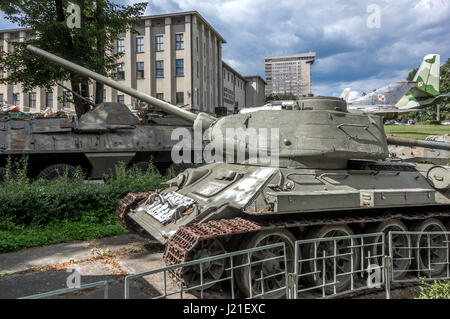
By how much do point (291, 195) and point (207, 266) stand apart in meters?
1.50

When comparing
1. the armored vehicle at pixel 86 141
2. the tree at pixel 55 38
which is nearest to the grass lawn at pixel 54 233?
the armored vehicle at pixel 86 141

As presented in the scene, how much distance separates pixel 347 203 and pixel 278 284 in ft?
5.14

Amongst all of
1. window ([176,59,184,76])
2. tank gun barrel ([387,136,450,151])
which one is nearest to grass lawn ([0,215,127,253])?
tank gun barrel ([387,136,450,151])

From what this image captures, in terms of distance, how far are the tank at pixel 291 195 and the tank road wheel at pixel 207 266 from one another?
1cm

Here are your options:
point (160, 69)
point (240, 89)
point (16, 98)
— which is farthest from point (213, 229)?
point (240, 89)

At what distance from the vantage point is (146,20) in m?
36.6

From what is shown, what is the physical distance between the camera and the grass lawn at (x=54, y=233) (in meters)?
7.10

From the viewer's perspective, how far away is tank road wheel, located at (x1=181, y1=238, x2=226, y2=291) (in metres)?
4.66

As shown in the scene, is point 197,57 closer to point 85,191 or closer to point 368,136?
point 85,191

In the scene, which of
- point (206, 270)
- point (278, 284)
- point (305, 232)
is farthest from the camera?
point (305, 232)

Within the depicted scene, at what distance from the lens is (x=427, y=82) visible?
17672 millimetres

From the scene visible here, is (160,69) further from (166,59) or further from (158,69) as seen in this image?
(166,59)

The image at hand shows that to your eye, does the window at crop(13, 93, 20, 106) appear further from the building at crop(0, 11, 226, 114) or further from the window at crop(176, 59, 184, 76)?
the window at crop(176, 59, 184, 76)
